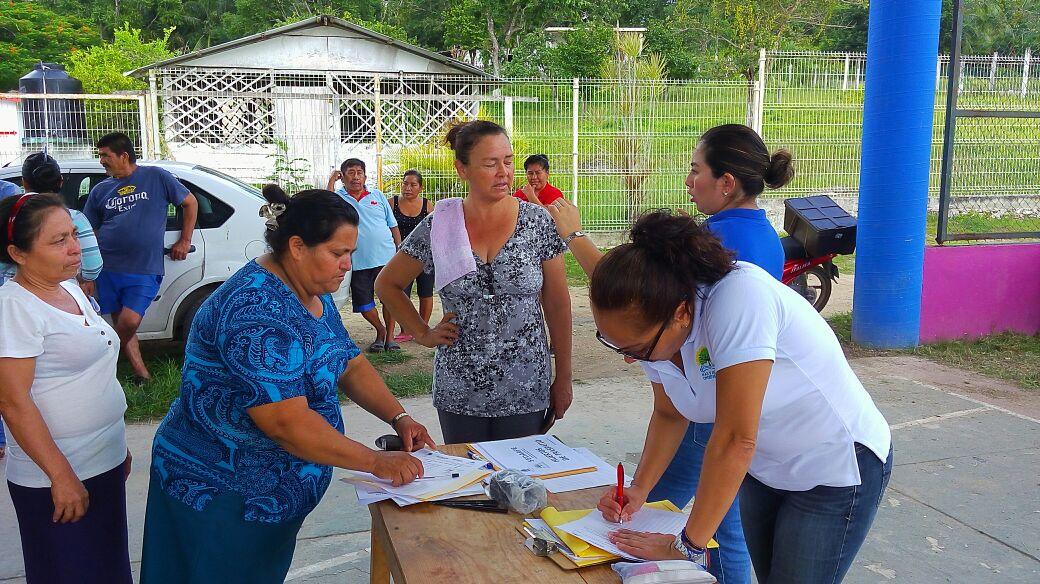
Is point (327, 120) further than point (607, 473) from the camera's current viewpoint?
Yes

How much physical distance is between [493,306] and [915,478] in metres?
2.77

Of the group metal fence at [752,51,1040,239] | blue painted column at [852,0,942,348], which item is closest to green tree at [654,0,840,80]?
metal fence at [752,51,1040,239]

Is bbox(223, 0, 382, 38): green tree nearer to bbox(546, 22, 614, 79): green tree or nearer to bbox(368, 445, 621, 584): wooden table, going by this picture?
bbox(546, 22, 614, 79): green tree

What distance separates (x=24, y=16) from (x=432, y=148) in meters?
28.4

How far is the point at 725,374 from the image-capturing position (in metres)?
1.71

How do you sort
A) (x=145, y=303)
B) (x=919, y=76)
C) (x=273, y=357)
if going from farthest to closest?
(x=919, y=76)
(x=145, y=303)
(x=273, y=357)

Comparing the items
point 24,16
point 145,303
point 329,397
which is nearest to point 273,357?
point 329,397

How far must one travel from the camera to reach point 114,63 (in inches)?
1112

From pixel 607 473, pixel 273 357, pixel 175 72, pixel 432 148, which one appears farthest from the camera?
pixel 175 72

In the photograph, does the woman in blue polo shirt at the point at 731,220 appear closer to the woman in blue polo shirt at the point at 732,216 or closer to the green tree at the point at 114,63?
the woman in blue polo shirt at the point at 732,216

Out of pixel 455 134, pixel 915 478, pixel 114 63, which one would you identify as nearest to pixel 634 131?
pixel 915 478

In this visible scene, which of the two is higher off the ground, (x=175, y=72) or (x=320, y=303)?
(x=175, y=72)

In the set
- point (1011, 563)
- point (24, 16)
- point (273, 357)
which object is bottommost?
point (1011, 563)

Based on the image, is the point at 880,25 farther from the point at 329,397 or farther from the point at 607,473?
the point at 329,397
